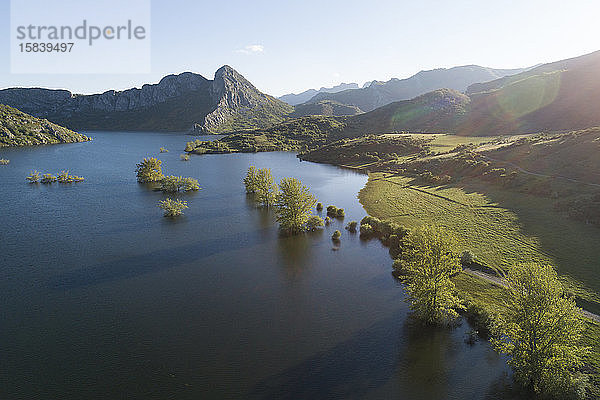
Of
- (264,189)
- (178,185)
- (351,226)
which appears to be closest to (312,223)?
(351,226)

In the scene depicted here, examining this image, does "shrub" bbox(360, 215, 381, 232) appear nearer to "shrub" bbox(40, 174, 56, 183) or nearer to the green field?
the green field

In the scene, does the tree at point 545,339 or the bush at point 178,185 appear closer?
the tree at point 545,339

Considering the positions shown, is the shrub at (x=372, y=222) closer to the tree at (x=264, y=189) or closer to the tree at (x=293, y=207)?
the tree at (x=293, y=207)

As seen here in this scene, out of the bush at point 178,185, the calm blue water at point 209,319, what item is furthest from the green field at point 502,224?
the bush at point 178,185

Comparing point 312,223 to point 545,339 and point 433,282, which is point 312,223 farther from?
point 545,339

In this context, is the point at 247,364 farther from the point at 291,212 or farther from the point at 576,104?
the point at 576,104

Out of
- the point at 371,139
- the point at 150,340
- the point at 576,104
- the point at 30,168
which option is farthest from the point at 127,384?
the point at 576,104

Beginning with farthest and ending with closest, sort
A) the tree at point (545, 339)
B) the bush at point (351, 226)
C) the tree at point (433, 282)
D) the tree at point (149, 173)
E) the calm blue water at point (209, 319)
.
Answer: the tree at point (149, 173)
the bush at point (351, 226)
the tree at point (433, 282)
the calm blue water at point (209, 319)
the tree at point (545, 339)
